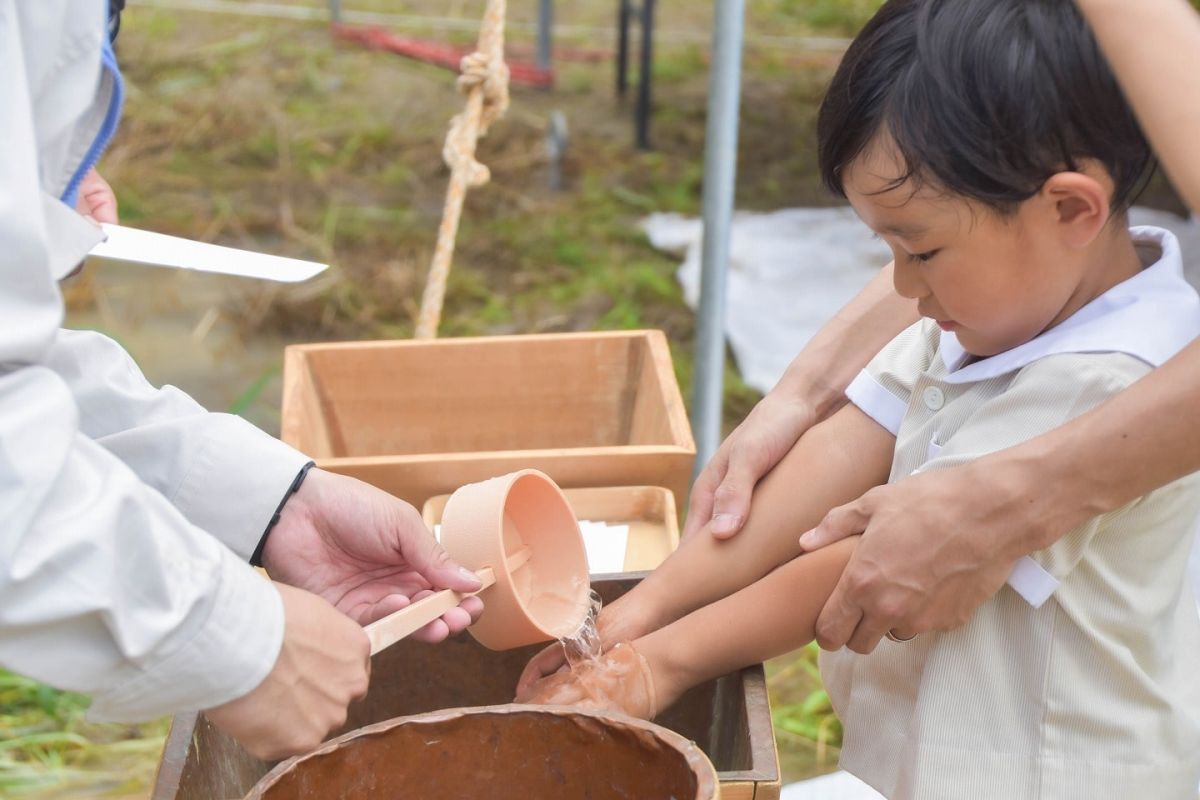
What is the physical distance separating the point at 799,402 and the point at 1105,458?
46cm

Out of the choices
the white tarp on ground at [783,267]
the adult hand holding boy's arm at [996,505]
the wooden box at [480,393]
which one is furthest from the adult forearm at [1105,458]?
the white tarp on ground at [783,267]

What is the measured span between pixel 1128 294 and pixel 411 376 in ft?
3.30

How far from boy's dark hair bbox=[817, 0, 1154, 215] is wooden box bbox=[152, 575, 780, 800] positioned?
0.46 metres

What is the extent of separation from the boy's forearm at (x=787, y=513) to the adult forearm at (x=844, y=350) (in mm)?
94

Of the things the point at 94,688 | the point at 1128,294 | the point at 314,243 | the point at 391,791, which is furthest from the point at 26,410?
the point at 314,243

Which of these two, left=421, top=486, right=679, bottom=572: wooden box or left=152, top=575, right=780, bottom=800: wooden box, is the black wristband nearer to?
left=152, top=575, right=780, bottom=800: wooden box

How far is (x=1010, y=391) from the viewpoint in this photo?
3.55 feet

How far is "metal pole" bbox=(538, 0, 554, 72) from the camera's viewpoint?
13.6 feet

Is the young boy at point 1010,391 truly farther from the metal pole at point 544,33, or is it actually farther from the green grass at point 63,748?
the metal pole at point 544,33

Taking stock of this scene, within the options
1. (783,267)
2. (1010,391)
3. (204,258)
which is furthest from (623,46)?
(1010,391)

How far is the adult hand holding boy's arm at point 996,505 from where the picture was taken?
945mm

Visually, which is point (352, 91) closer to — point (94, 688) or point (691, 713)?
point (691, 713)

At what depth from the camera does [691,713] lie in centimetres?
129

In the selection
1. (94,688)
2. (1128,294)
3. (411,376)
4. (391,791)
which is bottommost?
(411,376)
